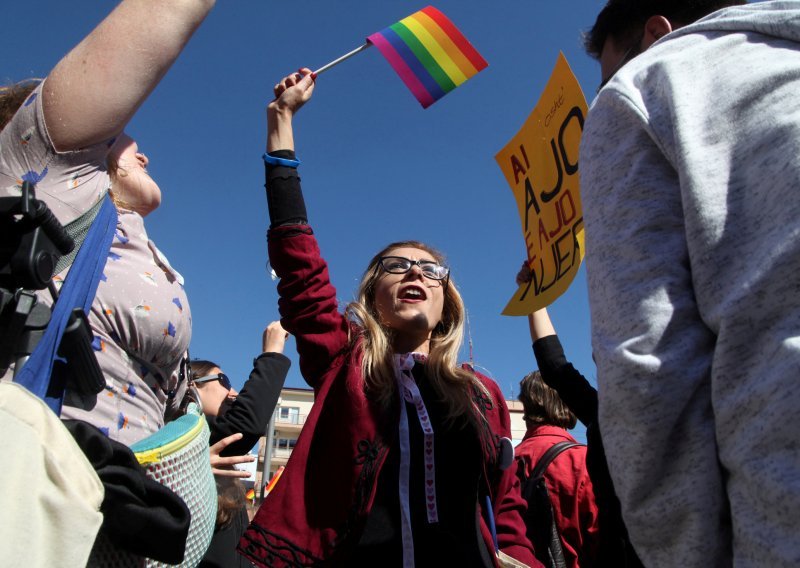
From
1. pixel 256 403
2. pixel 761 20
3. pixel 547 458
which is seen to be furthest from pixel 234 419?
pixel 761 20

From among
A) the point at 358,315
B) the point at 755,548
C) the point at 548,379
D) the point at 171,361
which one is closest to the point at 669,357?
the point at 755,548

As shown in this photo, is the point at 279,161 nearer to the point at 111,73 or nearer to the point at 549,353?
the point at 111,73

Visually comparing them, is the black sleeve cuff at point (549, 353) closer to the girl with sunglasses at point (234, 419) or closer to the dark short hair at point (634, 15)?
the girl with sunglasses at point (234, 419)

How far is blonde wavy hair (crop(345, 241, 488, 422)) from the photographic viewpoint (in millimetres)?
2305

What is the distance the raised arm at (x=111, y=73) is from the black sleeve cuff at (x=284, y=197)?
2.77 ft

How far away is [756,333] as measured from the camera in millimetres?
889

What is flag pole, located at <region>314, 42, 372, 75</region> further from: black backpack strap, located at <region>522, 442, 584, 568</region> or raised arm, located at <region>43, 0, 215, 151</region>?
black backpack strap, located at <region>522, 442, 584, 568</region>

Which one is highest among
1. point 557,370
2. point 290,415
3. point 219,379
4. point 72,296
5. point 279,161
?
point 279,161

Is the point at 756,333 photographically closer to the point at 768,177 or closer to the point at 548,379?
the point at 768,177

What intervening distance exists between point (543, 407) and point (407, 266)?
1826 millimetres

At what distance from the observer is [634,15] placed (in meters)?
1.88

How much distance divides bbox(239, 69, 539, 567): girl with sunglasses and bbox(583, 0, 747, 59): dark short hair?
1106 millimetres

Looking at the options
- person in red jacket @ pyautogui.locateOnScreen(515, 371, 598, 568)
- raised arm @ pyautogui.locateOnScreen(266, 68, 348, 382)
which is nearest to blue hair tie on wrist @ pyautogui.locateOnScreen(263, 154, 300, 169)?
raised arm @ pyautogui.locateOnScreen(266, 68, 348, 382)

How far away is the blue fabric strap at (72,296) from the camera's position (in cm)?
115
